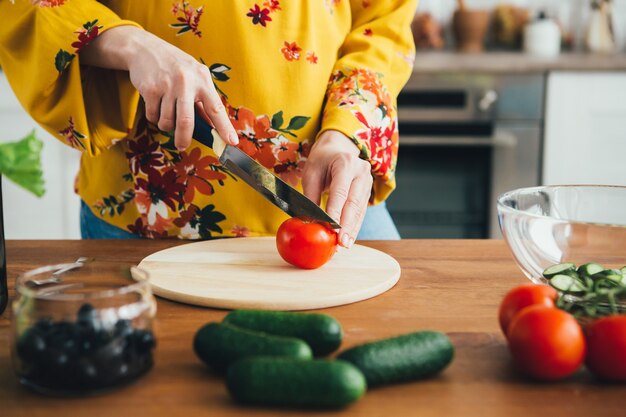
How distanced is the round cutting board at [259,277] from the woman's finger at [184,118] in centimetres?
19

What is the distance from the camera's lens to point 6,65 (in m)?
1.26

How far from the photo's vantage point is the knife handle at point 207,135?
3.63 ft

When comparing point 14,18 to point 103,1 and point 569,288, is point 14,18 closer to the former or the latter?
point 103,1

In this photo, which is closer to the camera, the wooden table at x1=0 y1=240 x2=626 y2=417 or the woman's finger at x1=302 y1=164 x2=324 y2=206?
the wooden table at x1=0 y1=240 x2=626 y2=417

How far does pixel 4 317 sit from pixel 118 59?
0.46 metres

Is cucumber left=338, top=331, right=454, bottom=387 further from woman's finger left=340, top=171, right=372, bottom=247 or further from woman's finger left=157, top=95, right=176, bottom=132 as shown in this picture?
woman's finger left=157, top=95, right=176, bottom=132

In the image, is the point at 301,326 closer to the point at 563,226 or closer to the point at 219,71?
the point at 563,226

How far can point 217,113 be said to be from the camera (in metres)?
1.09

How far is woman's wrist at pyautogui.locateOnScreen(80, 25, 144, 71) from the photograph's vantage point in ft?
3.70

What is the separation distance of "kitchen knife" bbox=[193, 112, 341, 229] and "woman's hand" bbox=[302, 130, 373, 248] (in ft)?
0.12

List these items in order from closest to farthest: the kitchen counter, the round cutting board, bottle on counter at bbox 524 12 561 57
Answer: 1. the round cutting board
2. the kitchen counter
3. bottle on counter at bbox 524 12 561 57

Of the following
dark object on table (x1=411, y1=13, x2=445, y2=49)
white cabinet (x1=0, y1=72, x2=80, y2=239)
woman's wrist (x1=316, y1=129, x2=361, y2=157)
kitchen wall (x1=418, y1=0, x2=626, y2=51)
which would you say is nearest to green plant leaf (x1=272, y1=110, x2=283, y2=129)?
woman's wrist (x1=316, y1=129, x2=361, y2=157)

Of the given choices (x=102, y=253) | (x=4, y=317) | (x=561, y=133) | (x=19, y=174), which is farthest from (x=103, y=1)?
(x=561, y=133)

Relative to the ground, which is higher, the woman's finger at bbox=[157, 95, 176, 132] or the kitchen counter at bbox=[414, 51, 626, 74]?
the kitchen counter at bbox=[414, 51, 626, 74]
